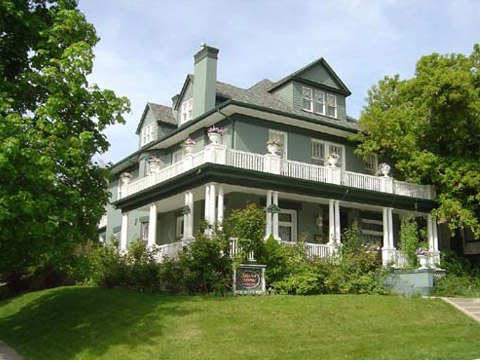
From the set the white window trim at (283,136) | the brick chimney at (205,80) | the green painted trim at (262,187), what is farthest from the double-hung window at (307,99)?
the green painted trim at (262,187)

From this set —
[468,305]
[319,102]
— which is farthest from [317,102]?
[468,305]

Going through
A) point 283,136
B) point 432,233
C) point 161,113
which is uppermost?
point 161,113

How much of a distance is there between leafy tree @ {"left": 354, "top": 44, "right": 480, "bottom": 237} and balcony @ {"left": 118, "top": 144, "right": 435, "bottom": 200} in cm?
102

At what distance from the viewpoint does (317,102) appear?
27.5 m

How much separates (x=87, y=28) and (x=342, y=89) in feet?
53.6

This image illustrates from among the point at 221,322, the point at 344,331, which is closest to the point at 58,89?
the point at 221,322

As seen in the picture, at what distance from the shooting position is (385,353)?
38.3 ft

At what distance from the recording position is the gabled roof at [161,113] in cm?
3041

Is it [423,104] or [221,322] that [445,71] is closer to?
[423,104]

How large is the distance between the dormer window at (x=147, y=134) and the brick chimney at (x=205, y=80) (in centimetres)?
526

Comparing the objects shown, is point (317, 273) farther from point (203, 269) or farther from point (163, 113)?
point (163, 113)

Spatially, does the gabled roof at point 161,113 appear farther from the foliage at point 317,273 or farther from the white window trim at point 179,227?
the foliage at point 317,273

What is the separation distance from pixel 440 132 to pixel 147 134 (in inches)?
615

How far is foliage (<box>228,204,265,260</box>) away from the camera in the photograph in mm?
18578
